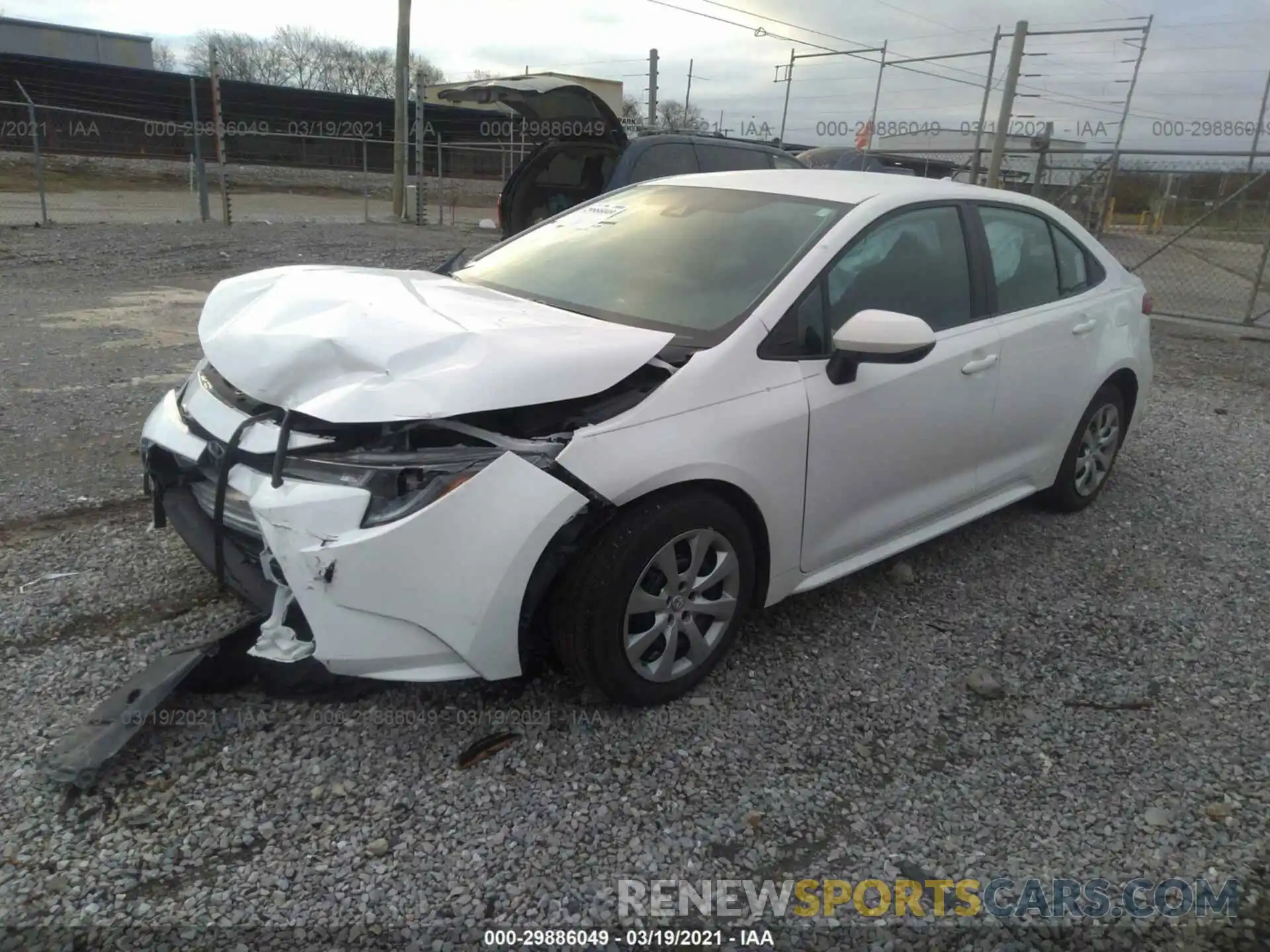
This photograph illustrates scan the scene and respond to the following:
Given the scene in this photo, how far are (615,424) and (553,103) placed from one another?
257 inches

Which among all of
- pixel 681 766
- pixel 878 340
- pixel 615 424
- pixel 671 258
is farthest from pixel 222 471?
pixel 878 340

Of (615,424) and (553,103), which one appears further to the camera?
(553,103)

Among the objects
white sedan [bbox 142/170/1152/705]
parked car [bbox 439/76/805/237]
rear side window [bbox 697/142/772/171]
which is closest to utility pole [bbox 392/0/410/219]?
parked car [bbox 439/76/805/237]

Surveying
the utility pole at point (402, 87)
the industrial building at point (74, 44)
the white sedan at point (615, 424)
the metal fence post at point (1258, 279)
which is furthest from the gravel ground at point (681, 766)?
the industrial building at point (74, 44)

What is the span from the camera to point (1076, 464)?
434cm

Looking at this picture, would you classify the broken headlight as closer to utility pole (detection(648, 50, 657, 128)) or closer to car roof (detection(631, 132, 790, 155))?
car roof (detection(631, 132, 790, 155))

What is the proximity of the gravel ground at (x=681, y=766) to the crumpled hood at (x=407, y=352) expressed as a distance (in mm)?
957

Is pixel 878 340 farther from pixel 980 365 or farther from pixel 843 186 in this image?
pixel 843 186

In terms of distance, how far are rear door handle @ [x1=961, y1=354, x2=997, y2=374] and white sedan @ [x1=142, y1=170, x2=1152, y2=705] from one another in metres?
0.02

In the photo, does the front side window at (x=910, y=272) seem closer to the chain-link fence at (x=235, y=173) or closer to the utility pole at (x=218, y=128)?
the utility pole at (x=218, y=128)

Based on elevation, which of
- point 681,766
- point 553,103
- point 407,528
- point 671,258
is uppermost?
point 553,103

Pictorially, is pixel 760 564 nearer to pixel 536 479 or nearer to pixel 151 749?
pixel 536 479

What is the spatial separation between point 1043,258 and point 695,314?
6.62 ft

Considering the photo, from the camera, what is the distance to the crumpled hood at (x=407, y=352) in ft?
7.86
